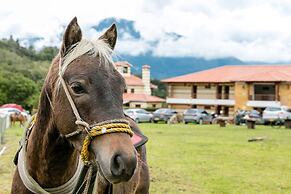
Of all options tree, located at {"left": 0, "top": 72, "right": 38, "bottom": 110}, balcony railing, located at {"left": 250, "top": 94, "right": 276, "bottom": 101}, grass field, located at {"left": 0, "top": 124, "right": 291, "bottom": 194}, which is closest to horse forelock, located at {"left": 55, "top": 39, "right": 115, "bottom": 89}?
grass field, located at {"left": 0, "top": 124, "right": 291, "bottom": 194}

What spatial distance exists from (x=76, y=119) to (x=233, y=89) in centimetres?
4993

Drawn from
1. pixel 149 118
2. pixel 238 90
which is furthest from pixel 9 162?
pixel 238 90

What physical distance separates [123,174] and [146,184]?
2728mm

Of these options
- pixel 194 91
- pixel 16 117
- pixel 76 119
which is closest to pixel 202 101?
pixel 194 91

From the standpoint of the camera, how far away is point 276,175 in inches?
438

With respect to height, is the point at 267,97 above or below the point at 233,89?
below

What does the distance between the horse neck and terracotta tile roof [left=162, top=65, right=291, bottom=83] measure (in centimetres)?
4454

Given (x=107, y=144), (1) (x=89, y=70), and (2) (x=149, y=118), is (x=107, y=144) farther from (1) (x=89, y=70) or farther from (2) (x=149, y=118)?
(2) (x=149, y=118)

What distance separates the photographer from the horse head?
2.46m

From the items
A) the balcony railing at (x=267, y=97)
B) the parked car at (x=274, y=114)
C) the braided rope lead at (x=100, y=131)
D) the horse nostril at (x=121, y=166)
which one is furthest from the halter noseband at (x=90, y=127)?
the balcony railing at (x=267, y=97)

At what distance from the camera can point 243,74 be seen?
53.9 meters

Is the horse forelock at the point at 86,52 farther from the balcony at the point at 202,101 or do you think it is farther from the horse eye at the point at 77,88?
the balcony at the point at 202,101

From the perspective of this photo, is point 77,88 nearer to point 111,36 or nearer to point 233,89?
point 111,36

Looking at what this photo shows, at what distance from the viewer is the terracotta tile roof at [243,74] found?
4709cm
